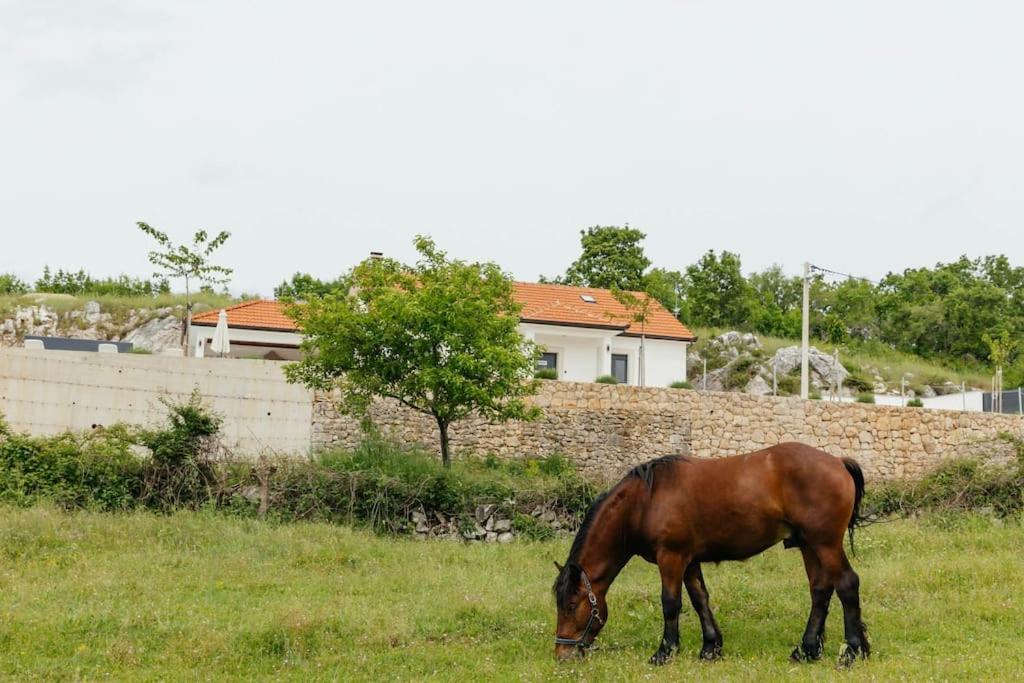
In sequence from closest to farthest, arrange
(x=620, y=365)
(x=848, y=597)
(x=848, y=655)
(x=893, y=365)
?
(x=848, y=655) < (x=848, y=597) < (x=620, y=365) < (x=893, y=365)

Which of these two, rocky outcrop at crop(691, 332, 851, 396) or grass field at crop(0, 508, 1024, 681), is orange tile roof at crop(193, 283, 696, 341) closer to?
rocky outcrop at crop(691, 332, 851, 396)

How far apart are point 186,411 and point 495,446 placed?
7.88 meters

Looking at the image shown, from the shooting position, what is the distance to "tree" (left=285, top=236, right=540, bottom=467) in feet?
63.8

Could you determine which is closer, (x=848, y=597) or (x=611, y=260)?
(x=848, y=597)

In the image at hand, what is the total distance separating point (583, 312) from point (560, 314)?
108cm

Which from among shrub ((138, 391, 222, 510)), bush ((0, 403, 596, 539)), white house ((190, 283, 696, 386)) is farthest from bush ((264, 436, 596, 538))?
white house ((190, 283, 696, 386))

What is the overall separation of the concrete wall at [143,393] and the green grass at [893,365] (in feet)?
87.9

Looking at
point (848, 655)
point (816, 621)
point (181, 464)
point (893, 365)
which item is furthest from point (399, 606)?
point (893, 365)

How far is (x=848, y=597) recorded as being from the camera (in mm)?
9438

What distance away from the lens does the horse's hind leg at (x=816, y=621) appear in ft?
31.2

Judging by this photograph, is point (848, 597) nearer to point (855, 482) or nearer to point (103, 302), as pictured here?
point (855, 482)

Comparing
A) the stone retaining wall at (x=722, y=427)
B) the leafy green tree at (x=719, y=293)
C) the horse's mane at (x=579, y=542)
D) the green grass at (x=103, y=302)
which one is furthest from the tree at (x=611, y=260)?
the horse's mane at (x=579, y=542)

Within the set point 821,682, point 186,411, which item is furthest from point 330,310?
point 821,682

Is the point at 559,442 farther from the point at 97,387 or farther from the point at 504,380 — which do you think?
the point at 97,387
